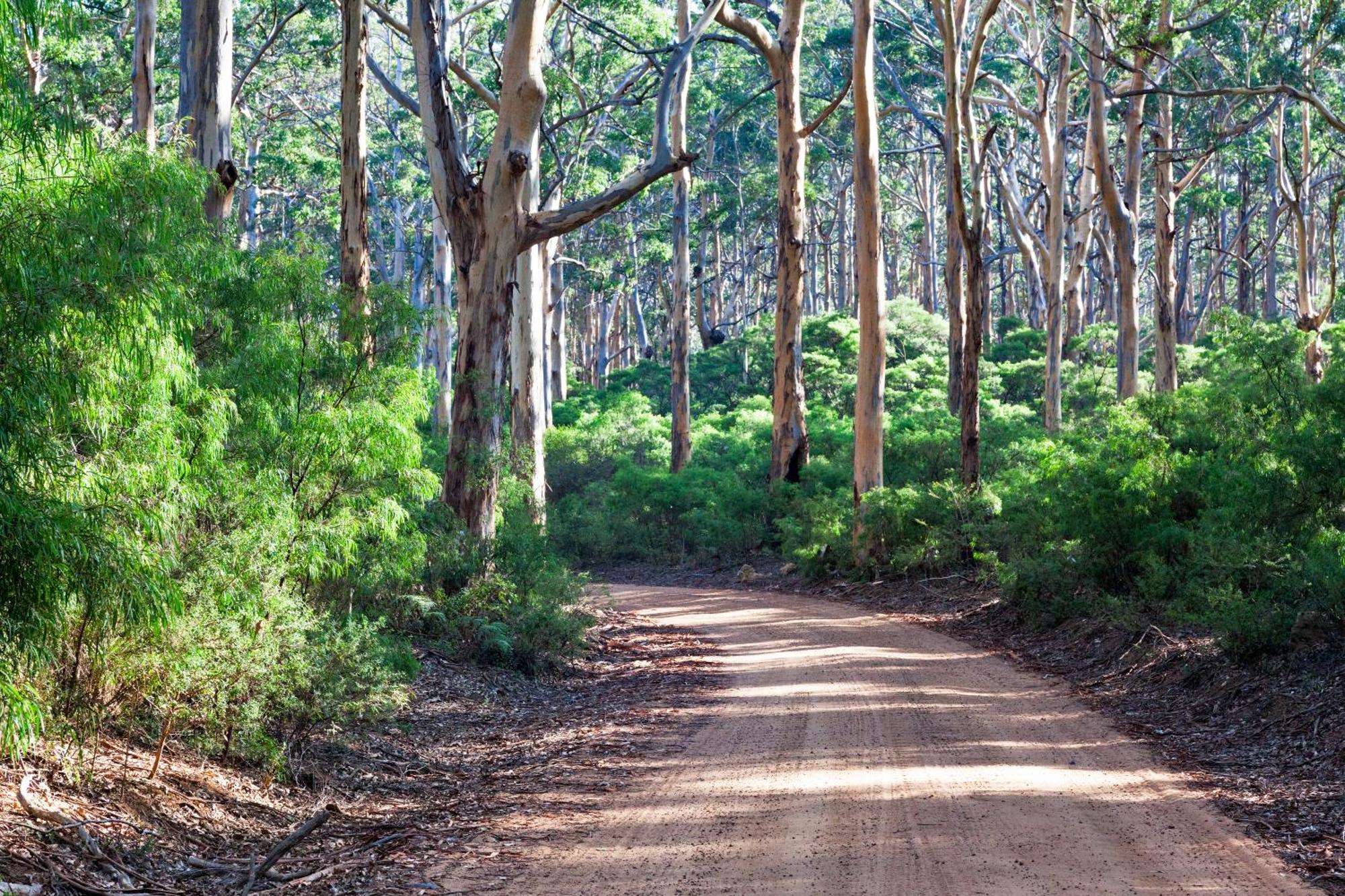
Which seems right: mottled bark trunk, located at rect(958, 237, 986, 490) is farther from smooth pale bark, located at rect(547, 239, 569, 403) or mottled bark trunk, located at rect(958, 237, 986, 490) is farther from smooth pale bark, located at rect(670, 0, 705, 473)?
smooth pale bark, located at rect(547, 239, 569, 403)

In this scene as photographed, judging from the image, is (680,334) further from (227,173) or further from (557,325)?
(227,173)

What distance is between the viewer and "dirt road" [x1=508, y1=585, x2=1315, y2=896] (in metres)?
5.06

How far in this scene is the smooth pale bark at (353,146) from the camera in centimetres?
1333

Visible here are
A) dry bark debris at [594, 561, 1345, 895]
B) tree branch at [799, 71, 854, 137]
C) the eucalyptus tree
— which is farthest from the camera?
the eucalyptus tree

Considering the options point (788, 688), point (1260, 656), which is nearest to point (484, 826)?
point (788, 688)

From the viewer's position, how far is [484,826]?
20.5 feet

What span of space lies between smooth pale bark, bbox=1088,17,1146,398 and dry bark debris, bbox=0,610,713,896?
592 inches

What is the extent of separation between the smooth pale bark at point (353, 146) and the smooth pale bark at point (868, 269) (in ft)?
25.1

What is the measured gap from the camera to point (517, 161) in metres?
12.6

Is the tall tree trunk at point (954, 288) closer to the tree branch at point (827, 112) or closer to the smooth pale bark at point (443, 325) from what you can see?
the tree branch at point (827, 112)

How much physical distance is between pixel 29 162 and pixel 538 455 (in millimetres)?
16167

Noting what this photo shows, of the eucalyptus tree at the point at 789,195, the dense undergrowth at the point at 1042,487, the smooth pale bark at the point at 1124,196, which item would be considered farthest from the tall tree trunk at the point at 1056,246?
the eucalyptus tree at the point at 789,195

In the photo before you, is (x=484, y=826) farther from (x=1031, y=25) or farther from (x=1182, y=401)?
(x=1031, y=25)

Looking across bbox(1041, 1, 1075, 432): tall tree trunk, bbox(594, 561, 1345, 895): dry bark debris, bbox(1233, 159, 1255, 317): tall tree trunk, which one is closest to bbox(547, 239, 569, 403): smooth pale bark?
bbox(1041, 1, 1075, 432): tall tree trunk
